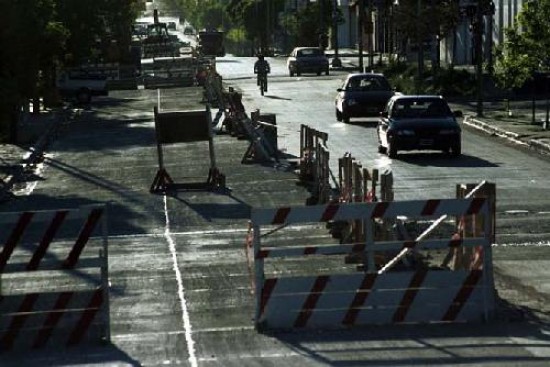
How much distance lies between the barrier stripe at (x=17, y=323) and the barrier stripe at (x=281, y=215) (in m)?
2.31

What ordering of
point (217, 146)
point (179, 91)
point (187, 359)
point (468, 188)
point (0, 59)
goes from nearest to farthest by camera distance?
point (187, 359) → point (468, 188) → point (0, 59) → point (217, 146) → point (179, 91)

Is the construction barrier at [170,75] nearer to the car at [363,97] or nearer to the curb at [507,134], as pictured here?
the car at [363,97]

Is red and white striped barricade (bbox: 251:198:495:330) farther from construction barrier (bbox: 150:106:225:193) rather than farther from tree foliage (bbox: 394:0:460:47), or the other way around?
tree foliage (bbox: 394:0:460:47)

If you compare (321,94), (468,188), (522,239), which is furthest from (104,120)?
(468,188)

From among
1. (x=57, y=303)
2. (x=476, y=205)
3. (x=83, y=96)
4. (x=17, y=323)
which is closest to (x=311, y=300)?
(x=476, y=205)

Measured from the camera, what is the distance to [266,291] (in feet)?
47.3

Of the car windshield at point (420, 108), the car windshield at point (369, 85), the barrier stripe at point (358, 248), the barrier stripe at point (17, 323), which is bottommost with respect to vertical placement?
the car windshield at point (369, 85)

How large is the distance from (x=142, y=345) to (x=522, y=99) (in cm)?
4548

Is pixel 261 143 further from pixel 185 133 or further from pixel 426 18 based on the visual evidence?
pixel 426 18

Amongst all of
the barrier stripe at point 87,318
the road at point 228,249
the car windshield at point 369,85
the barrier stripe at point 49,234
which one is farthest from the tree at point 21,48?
the barrier stripe at point 87,318

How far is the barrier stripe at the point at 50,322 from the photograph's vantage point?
14.1m

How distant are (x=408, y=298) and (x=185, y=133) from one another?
17.6 m

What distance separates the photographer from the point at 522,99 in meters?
58.0

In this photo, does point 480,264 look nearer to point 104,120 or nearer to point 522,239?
point 522,239
